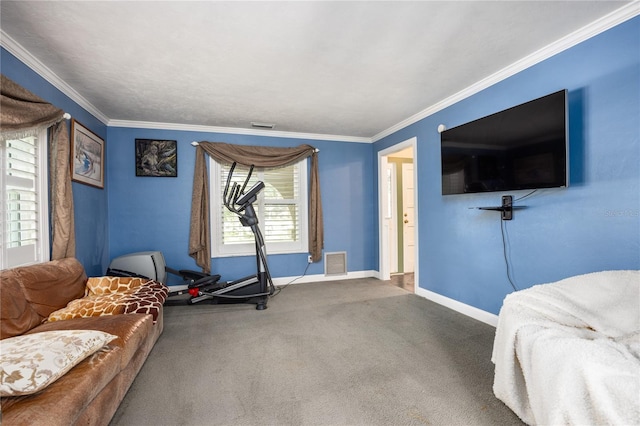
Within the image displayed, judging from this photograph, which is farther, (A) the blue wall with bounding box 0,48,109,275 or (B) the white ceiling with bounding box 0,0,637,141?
(A) the blue wall with bounding box 0,48,109,275

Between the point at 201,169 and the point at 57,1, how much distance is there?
249 cm

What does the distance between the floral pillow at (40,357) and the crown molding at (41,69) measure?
204cm

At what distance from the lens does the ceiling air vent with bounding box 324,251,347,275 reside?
4734 millimetres

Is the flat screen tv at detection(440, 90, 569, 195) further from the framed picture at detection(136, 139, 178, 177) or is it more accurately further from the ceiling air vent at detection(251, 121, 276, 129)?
the framed picture at detection(136, 139, 178, 177)

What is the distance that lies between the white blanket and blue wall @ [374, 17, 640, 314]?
52 centimetres

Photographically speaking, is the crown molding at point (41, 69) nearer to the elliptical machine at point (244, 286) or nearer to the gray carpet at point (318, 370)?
the elliptical machine at point (244, 286)

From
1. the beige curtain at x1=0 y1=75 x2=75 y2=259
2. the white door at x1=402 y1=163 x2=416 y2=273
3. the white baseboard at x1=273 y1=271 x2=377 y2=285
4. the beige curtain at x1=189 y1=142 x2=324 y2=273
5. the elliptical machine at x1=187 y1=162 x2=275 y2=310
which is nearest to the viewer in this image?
the beige curtain at x1=0 y1=75 x2=75 y2=259

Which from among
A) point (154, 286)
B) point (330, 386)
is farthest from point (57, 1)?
point (330, 386)

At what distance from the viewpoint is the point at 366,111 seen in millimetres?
3637

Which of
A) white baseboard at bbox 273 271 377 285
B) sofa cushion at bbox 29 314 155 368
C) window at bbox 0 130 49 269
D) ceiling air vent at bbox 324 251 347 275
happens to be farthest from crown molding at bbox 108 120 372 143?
sofa cushion at bbox 29 314 155 368

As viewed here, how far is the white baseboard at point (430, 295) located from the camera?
2.87m

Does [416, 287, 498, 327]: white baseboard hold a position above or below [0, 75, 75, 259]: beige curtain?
below

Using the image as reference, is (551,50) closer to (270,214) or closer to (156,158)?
(270,214)

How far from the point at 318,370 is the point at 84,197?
3078mm
